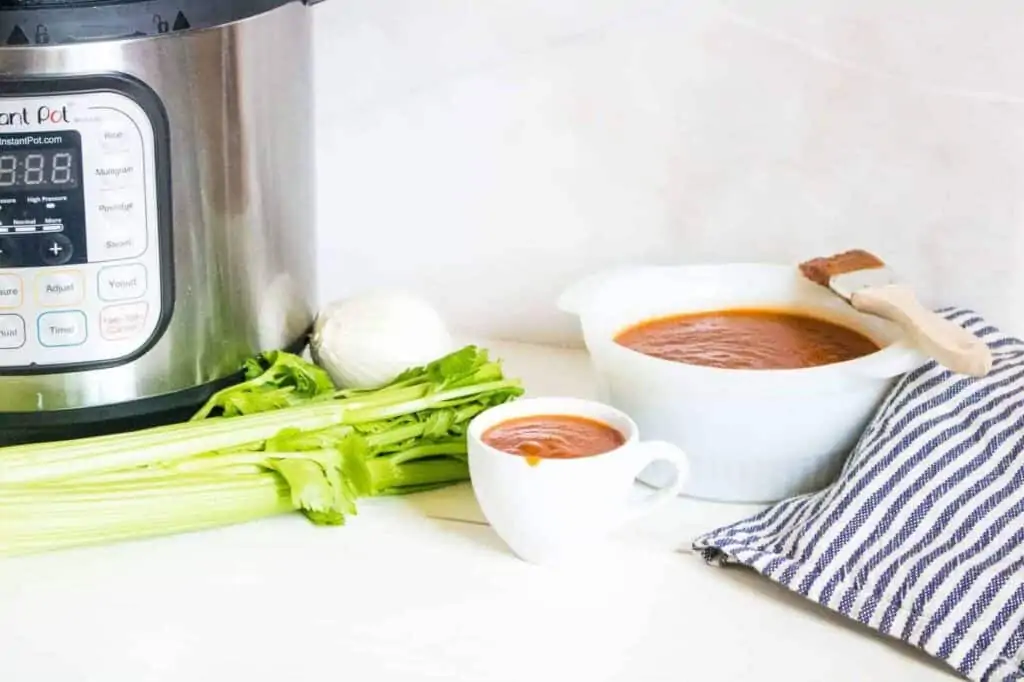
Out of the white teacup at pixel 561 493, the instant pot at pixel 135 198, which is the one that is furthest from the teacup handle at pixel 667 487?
the instant pot at pixel 135 198

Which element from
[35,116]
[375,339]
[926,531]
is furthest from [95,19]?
[926,531]

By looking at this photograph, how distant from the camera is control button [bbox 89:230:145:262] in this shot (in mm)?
821

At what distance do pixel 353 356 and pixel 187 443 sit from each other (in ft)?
0.49

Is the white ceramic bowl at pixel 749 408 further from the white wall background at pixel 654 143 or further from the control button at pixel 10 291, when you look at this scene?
the control button at pixel 10 291

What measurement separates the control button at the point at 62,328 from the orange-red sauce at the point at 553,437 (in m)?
0.24

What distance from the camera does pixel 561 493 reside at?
763 millimetres

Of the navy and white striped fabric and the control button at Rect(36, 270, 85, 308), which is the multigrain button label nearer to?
the control button at Rect(36, 270, 85, 308)

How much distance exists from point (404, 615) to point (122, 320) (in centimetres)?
25

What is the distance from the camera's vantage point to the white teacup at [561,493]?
761 mm

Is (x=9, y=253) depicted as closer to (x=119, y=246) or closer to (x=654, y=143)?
(x=119, y=246)

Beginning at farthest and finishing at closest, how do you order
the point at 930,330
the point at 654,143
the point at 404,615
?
the point at 654,143
the point at 930,330
the point at 404,615

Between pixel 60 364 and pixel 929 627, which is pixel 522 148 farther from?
pixel 929 627

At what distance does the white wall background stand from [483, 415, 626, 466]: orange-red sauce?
0.29 metres

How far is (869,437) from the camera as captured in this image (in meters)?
0.83
